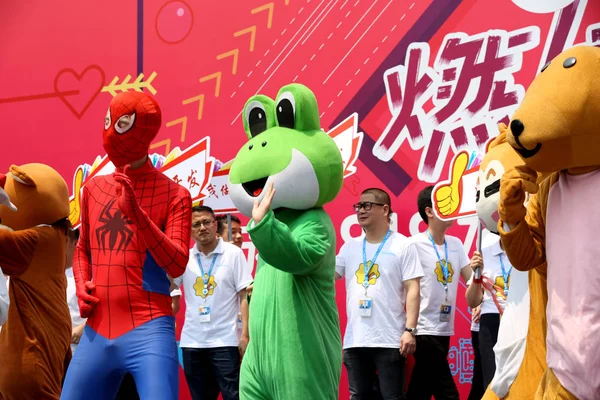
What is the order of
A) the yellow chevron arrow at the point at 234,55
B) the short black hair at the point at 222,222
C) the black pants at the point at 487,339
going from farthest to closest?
the yellow chevron arrow at the point at 234,55 < the short black hair at the point at 222,222 < the black pants at the point at 487,339

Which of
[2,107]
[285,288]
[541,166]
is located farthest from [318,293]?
[2,107]

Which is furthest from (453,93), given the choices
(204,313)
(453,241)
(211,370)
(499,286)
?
(211,370)

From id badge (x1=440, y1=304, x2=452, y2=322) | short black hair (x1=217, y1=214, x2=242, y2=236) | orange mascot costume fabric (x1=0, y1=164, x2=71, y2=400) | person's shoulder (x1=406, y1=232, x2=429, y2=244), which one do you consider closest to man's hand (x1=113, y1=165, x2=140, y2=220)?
orange mascot costume fabric (x1=0, y1=164, x2=71, y2=400)

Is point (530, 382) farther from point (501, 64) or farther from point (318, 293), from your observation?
point (501, 64)

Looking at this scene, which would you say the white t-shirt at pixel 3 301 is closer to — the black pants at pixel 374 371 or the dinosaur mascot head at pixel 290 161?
the dinosaur mascot head at pixel 290 161

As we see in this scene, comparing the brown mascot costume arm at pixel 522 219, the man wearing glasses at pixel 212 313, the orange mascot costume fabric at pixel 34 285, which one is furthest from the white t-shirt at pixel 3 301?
the man wearing glasses at pixel 212 313

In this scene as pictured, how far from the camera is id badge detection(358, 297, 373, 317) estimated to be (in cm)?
556

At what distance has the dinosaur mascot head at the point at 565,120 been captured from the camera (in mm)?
2611

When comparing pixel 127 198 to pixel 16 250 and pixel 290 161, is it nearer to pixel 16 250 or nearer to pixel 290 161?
pixel 290 161

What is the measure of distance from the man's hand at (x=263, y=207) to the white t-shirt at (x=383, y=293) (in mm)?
2505

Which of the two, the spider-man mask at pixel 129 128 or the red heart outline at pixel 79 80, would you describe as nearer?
the spider-man mask at pixel 129 128

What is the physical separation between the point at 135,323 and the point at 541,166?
186 cm

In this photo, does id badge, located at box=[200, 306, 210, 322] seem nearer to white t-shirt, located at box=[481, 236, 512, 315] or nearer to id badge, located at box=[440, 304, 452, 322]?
id badge, located at box=[440, 304, 452, 322]

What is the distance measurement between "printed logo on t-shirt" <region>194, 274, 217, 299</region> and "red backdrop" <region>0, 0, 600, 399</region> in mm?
1148
